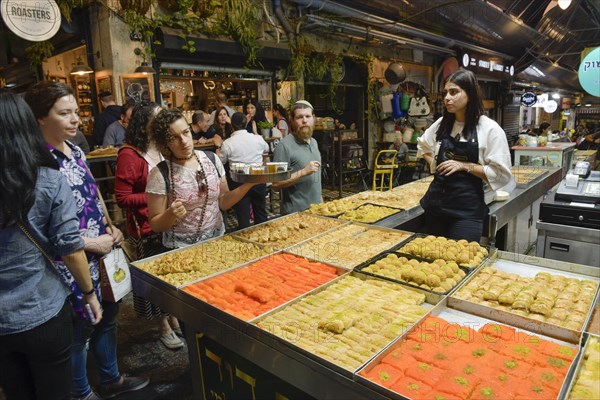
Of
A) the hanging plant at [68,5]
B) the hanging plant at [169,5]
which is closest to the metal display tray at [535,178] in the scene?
the hanging plant at [169,5]

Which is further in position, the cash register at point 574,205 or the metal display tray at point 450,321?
the cash register at point 574,205

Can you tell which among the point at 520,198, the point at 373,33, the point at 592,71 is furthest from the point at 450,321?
the point at 373,33

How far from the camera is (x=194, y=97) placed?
11086 millimetres

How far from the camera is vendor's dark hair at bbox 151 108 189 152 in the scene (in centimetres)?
244

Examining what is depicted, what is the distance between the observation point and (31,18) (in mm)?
5062

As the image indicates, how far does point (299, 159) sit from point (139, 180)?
1396 millimetres

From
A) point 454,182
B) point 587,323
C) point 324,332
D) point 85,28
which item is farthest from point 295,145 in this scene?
point 85,28

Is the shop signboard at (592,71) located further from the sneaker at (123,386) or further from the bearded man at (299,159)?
the sneaker at (123,386)

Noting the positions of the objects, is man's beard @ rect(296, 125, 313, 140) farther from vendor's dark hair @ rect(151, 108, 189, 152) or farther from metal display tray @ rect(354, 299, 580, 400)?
metal display tray @ rect(354, 299, 580, 400)

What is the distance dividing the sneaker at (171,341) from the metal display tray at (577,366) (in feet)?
10.1

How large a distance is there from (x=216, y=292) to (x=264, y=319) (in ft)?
1.29

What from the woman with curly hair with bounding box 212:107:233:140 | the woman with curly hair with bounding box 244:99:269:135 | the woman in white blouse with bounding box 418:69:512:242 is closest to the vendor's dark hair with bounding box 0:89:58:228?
the woman in white blouse with bounding box 418:69:512:242

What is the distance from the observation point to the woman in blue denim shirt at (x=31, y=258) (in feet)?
5.45

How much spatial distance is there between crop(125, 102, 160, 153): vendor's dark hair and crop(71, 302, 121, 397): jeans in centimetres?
127
